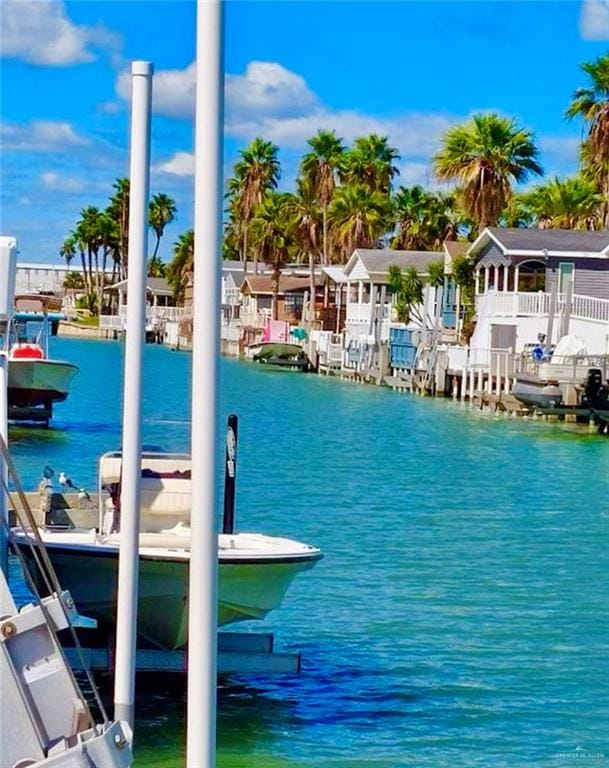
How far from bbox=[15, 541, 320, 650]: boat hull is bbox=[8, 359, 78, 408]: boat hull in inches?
1142

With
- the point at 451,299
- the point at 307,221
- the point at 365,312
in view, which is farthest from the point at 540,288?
the point at 307,221

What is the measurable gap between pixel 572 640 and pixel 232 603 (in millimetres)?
5555

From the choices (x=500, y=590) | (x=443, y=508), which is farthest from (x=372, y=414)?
(x=500, y=590)

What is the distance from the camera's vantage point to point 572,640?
17.7 m

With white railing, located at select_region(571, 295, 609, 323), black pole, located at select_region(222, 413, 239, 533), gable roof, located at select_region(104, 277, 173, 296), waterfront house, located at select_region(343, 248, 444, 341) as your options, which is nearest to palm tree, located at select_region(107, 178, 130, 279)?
gable roof, located at select_region(104, 277, 173, 296)

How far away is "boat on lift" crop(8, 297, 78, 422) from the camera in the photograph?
4256 centimetres

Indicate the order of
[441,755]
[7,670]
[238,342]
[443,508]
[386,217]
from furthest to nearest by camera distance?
[238,342], [386,217], [443,508], [441,755], [7,670]

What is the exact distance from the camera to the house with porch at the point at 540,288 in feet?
178

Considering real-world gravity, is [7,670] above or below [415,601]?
above

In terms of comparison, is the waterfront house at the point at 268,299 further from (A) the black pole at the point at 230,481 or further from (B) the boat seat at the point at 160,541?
(B) the boat seat at the point at 160,541

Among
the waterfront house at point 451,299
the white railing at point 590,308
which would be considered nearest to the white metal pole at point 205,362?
the white railing at point 590,308

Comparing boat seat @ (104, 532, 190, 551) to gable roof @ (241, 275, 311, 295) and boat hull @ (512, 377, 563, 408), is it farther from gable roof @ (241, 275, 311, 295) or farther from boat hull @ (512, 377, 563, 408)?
gable roof @ (241, 275, 311, 295)

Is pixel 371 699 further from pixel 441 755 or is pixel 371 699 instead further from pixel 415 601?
pixel 415 601

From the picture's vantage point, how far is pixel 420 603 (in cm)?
1956
